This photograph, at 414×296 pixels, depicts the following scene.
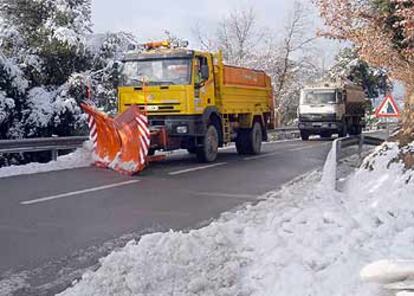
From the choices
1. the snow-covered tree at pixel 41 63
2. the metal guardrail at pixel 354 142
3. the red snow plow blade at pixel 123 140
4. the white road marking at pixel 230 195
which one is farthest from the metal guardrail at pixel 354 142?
the snow-covered tree at pixel 41 63

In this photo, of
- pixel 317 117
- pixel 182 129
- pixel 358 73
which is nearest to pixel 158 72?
pixel 182 129

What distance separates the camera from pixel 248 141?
2003 cm

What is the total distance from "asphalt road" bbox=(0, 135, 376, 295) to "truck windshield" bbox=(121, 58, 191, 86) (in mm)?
2221

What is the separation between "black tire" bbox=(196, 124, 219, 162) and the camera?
16578 millimetres

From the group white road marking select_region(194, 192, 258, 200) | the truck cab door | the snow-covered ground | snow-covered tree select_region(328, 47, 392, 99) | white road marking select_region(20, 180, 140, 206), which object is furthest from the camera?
snow-covered tree select_region(328, 47, 392, 99)

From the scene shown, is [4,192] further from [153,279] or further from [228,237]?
[153,279]

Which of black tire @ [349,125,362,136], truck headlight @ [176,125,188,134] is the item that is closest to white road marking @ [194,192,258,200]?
truck headlight @ [176,125,188,134]

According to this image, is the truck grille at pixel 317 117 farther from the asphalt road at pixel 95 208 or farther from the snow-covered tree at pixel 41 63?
the asphalt road at pixel 95 208

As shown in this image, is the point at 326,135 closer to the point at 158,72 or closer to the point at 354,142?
the point at 354,142

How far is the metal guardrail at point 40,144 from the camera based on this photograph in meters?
15.2

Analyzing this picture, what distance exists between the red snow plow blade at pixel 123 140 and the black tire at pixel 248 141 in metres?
5.75

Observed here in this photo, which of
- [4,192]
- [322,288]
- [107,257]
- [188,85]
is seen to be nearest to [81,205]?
[4,192]

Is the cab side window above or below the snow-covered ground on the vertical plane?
above

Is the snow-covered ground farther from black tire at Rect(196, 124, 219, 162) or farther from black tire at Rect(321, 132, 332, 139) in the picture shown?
black tire at Rect(321, 132, 332, 139)
